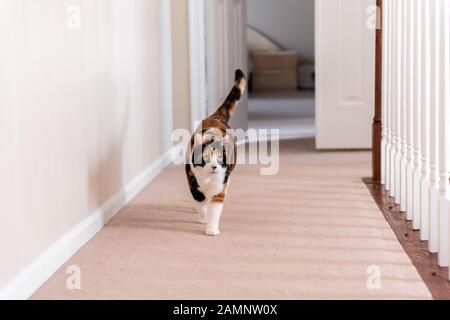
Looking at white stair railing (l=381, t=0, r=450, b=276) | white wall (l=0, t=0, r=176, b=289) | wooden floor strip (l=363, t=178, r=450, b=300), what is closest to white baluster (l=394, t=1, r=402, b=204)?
white stair railing (l=381, t=0, r=450, b=276)

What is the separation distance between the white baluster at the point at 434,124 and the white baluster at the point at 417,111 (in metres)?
0.13

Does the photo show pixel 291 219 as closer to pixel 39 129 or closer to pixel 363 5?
pixel 39 129

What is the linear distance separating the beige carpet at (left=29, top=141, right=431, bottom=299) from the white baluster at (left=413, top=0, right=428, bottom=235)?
0.12 metres

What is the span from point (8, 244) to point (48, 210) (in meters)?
0.37

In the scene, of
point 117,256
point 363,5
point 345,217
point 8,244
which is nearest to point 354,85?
point 363,5

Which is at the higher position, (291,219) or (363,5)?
(363,5)

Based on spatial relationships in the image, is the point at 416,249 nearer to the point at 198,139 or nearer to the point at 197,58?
the point at 198,139

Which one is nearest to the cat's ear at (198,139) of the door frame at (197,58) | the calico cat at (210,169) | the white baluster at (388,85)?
the calico cat at (210,169)

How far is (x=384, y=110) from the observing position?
12.4ft

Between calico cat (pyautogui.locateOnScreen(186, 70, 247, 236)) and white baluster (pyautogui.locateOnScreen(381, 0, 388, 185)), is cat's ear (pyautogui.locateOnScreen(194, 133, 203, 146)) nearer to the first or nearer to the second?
calico cat (pyautogui.locateOnScreen(186, 70, 247, 236))

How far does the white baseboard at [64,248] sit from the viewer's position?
212 centimetres

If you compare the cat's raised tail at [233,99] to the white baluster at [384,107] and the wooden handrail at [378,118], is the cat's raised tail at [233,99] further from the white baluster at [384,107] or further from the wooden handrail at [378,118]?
the wooden handrail at [378,118]

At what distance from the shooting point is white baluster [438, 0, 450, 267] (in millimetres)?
2377

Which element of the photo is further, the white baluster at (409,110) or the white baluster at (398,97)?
the white baluster at (398,97)
